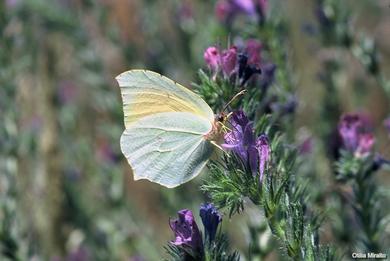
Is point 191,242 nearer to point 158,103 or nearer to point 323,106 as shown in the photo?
point 158,103

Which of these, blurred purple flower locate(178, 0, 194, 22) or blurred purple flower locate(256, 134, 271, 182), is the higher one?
blurred purple flower locate(178, 0, 194, 22)

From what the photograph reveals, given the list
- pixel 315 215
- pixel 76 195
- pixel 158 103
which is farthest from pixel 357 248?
pixel 76 195

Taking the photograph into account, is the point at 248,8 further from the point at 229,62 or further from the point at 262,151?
the point at 262,151

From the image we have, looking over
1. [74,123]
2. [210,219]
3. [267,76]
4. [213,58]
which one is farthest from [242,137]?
[74,123]

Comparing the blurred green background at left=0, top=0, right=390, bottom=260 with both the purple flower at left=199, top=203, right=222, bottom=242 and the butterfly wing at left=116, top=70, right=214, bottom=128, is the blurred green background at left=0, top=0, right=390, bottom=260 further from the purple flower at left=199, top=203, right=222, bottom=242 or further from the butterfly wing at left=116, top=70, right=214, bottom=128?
the purple flower at left=199, top=203, right=222, bottom=242

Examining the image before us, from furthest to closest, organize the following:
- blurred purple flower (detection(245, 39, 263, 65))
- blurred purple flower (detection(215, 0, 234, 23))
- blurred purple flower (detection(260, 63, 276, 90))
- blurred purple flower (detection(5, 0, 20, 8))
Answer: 1. blurred purple flower (detection(5, 0, 20, 8))
2. blurred purple flower (detection(215, 0, 234, 23))
3. blurred purple flower (detection(260, 63, 276, 90))
4. blurred purple flower (detection(245, 39, 263, 65))

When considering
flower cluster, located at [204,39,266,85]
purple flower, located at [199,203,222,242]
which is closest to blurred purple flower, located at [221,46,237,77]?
flower cluster, located at [204,39,266,85]
